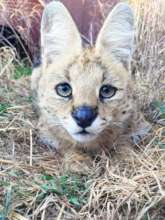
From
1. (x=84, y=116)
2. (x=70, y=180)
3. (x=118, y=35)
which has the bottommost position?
(x=70, y=180)

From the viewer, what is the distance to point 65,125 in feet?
10.5

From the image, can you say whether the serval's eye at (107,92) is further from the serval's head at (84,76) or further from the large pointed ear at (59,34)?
the large pointed ear at (59,34)

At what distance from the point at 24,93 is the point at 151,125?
102 centimetres

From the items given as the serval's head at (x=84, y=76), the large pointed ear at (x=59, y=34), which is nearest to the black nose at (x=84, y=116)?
the serval's head at (x=84, y=76)

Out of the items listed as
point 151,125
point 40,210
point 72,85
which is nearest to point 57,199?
point 40,210

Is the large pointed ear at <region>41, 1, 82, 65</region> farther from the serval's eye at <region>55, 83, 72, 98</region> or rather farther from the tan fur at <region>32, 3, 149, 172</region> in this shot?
the serval's eye at <region>55, 83, 72, 98</region>

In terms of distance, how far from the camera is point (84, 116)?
9.95 ft

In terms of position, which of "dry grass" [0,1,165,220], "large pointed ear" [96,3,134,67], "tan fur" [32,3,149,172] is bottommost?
"dry grass" [0,1,165,220]

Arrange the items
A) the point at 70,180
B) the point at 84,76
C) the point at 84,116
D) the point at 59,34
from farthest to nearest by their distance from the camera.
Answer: the point at 59,34 → the point at 84,76 → the point at 70,180 → the point at 84,116

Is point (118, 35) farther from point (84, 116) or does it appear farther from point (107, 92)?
point (84, 116)

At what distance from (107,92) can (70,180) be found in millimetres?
530

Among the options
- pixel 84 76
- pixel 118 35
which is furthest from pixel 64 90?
pixel 118 35

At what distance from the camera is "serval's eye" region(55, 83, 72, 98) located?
331 cm

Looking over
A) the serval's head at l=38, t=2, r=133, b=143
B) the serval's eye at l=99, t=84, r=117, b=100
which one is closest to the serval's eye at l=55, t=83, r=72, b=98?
the serval's head at l=38, t=2, r=133, b=143
